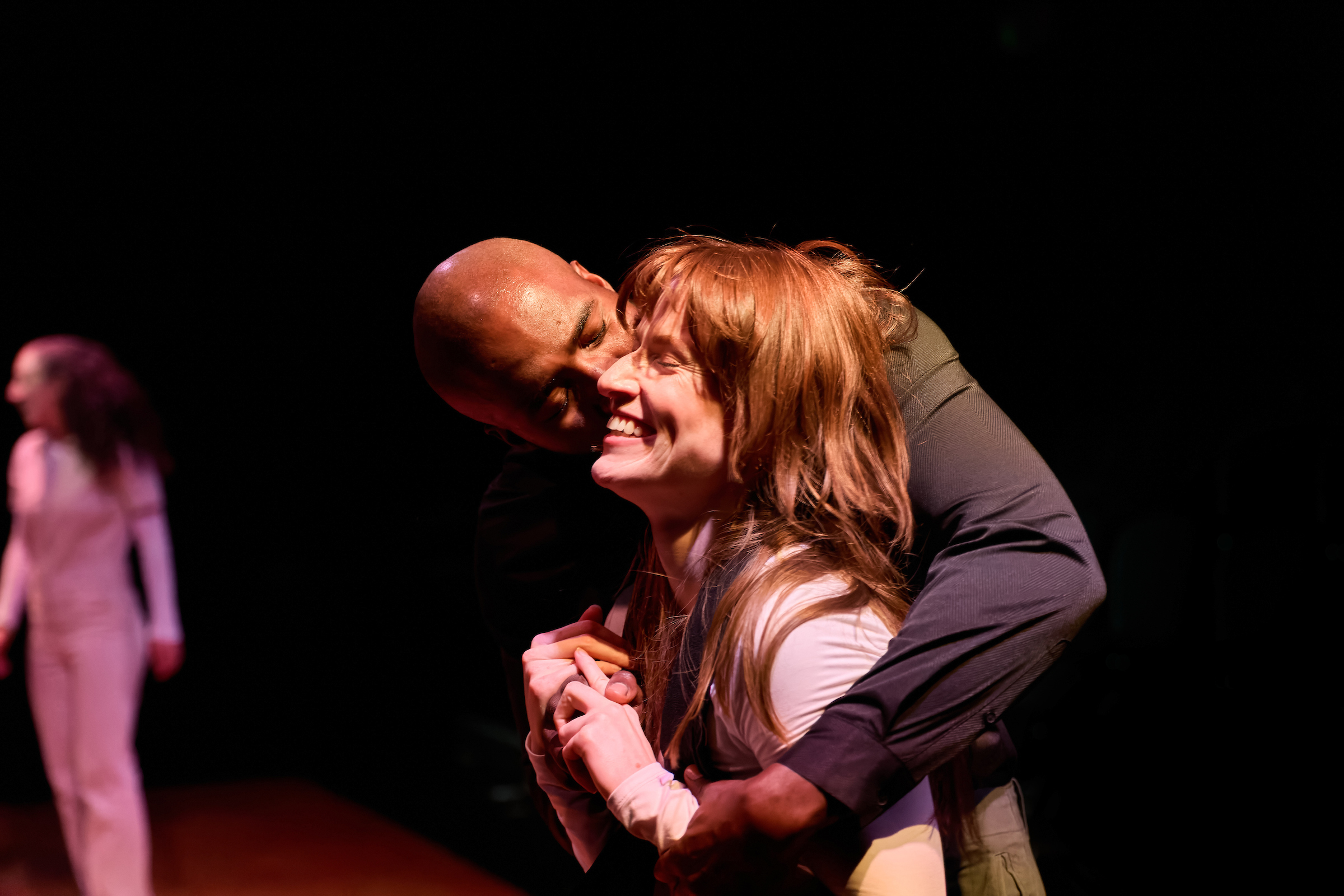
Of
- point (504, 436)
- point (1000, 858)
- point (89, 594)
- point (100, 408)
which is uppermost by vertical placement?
point (504, 436)

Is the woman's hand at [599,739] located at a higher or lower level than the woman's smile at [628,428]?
lower

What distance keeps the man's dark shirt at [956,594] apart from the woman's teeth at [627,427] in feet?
1.09

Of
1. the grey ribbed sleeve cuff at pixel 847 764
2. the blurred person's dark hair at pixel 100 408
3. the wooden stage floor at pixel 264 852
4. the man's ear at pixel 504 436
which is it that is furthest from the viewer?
the wooden stage floor at pixel 264 852

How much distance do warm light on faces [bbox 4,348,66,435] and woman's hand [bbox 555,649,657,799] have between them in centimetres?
336

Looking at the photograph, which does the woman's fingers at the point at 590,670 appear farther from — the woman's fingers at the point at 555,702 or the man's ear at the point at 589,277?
the man's ear at the point at 589,277

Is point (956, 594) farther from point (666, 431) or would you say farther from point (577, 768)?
point (577, 768)

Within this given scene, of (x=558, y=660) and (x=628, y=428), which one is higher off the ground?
(x=628, y=428)

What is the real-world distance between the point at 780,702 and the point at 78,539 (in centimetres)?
341

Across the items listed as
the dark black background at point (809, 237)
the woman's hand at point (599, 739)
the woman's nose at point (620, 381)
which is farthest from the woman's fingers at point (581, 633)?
the dark black background at point (809, 237)

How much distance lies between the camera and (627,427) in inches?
51.9

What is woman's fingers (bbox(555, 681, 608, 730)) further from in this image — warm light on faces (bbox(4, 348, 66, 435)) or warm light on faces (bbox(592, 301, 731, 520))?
warm light on faces (bbox(4, 348, 66, 435))

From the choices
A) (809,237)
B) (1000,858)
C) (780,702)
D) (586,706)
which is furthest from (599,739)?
(809,237)

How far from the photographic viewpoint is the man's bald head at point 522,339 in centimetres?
155

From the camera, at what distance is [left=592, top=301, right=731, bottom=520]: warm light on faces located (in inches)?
49.8
